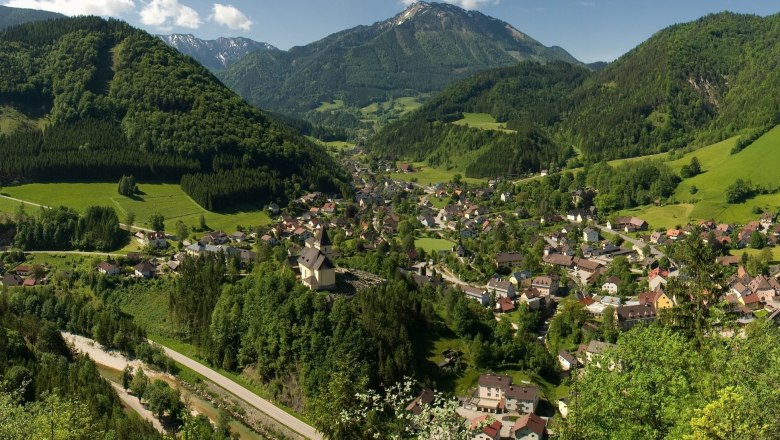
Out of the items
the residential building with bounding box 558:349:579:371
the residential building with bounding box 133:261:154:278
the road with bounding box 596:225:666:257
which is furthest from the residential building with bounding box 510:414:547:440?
the road with bounding box 596:225:666:257

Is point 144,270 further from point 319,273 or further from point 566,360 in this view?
point 566,360

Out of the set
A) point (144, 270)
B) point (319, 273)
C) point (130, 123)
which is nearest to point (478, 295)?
point (319, 273)

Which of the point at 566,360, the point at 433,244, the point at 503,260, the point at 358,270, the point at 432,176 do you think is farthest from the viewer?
the point at 432,176

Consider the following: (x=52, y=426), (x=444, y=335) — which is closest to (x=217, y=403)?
(x=444, y=335)

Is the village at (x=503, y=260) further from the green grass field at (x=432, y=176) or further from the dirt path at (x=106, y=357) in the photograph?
the green grass field at (x=432, y=176)

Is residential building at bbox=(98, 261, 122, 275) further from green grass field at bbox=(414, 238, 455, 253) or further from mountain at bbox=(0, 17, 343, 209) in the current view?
green grass field at bbox=(414, 238, 455, 253)

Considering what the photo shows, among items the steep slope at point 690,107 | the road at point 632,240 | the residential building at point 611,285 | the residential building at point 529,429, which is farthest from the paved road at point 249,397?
the steep slope at point 690,107

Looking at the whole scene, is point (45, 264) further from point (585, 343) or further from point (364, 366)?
point (585, 343)

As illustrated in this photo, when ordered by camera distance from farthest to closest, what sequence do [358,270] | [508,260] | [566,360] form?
[508,260] → [358,270] → [566,360]
